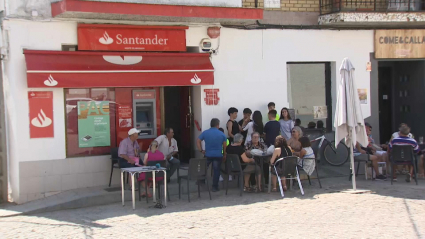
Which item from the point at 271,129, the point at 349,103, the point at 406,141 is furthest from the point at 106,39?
the point at 406,141

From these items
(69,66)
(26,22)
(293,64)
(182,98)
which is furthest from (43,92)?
(293,64)

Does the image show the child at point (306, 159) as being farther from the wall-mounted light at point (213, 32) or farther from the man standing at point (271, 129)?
the wall-mounted light at point (213, 32)

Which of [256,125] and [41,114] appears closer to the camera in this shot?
[41,114]

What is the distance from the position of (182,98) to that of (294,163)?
397 cm

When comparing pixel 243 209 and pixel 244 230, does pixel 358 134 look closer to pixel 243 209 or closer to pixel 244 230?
pixel 243 209

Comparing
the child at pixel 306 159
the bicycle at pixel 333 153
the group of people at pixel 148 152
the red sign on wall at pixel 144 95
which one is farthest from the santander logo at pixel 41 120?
the bicycle at pixel 333 153

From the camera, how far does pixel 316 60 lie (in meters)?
13.7

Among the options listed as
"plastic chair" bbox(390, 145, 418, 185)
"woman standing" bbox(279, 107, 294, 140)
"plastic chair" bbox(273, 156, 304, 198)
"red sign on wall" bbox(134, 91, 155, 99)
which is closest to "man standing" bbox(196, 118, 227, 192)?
"plastic chair" bbox(273, 156, 304, 198)

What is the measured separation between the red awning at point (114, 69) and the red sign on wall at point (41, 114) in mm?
307

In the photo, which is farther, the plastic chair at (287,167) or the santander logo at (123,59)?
the santander logo at (123,59)

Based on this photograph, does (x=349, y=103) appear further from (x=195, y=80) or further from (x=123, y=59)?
(x=123, y=59)

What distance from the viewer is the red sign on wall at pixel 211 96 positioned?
40.9 ft

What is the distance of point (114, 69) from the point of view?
11.2 meters

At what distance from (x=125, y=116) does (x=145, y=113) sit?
0.54m
